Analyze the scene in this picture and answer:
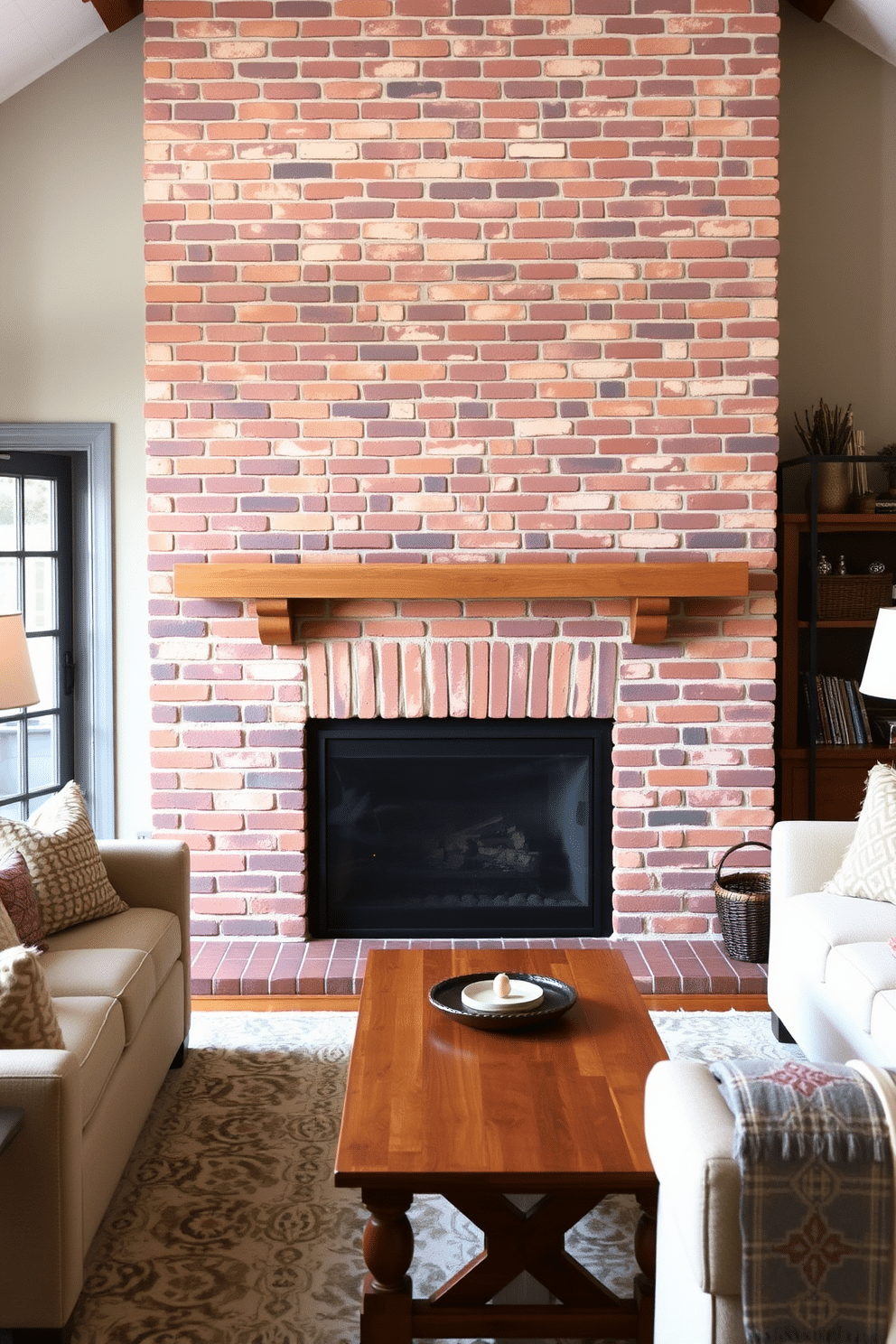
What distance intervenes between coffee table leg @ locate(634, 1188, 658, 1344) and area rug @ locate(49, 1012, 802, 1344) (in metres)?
0.23

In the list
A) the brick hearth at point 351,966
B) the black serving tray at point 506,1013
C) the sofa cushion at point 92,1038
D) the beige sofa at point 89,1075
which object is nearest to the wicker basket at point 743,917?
the brick hearth at point 351,966

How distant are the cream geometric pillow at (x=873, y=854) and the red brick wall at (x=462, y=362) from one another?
2.58 ft

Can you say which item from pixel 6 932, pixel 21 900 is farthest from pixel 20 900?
pixel 6 932

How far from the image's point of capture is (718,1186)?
1.38 m

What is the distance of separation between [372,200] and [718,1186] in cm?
337

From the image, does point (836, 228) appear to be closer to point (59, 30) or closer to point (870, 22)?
point (870, 22)

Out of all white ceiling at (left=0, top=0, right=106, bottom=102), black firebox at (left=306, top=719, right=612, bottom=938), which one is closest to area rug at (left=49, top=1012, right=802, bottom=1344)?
black firebox at (left=306, top=719, right=612, bottom=938)

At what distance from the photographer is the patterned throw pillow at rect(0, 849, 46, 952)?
2.64 m

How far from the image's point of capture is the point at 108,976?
2.59 metres

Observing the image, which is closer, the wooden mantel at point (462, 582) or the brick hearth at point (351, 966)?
the brick hearth at point (351, 966)

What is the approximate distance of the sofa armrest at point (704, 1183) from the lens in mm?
1383

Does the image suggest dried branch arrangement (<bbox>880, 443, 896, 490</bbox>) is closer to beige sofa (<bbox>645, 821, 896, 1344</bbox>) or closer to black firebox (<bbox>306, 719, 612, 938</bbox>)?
black firebox (<bbox>306, 719, 612, 938</bbox>)

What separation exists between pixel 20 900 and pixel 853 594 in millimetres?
3089

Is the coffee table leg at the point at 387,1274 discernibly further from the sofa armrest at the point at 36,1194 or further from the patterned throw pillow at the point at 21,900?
the patterned throw pillow at the point at 21,900
